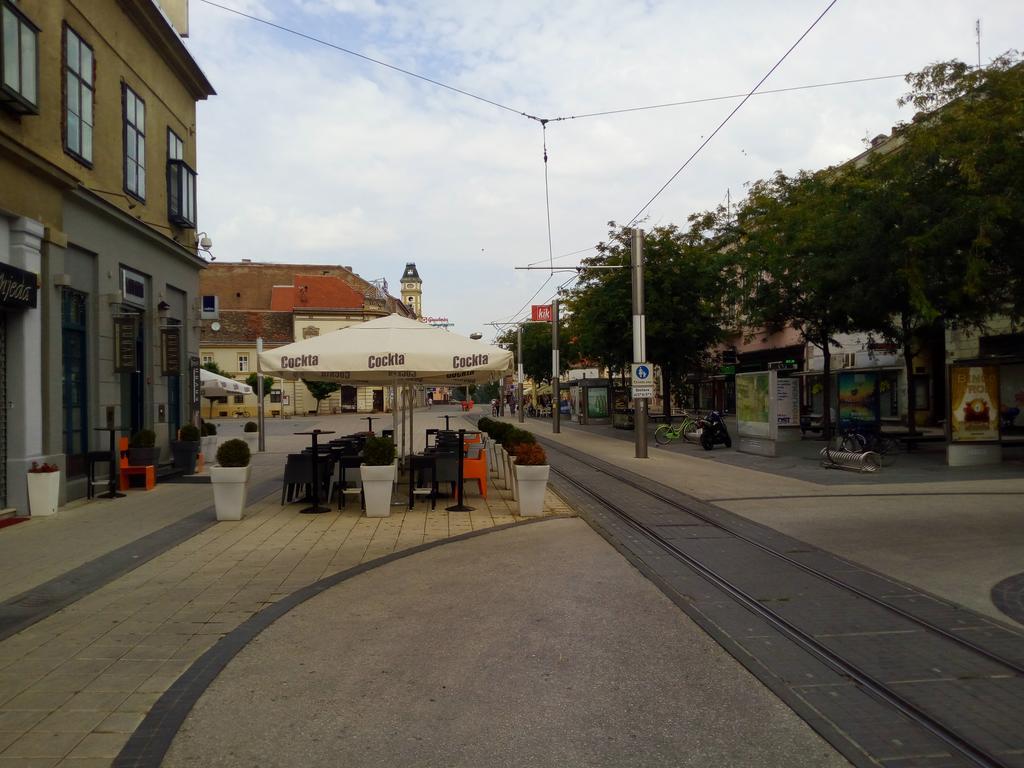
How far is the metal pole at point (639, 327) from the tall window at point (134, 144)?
1141 centimetres

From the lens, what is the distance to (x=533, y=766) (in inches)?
152

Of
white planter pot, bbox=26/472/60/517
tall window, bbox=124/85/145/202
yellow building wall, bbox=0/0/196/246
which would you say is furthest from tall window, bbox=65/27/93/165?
white planter pot, bbox=26/472/60/517

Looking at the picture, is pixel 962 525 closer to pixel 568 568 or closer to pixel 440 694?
pixel 568 568

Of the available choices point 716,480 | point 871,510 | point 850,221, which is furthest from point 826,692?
point 850,221

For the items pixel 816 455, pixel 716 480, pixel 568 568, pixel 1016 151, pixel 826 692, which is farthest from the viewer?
pixel 816 455

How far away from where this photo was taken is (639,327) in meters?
20.9

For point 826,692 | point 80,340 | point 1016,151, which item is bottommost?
point 826,692

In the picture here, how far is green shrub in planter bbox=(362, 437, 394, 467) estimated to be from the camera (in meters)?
11.3

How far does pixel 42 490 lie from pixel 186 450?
19.2 ft

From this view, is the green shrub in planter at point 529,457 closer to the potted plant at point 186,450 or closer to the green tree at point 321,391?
the potted plant at point 186,450

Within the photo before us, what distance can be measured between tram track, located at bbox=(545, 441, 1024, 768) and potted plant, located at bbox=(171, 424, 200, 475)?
10577 millimetres

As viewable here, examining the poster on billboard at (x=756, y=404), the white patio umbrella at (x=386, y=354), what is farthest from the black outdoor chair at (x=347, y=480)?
the poster on billboard at (x=756, y=404)

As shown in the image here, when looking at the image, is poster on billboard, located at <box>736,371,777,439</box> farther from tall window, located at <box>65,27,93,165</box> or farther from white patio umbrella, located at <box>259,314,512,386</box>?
tall window, located at <box>65,27,93,165</box>

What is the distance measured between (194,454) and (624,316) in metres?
16.5
